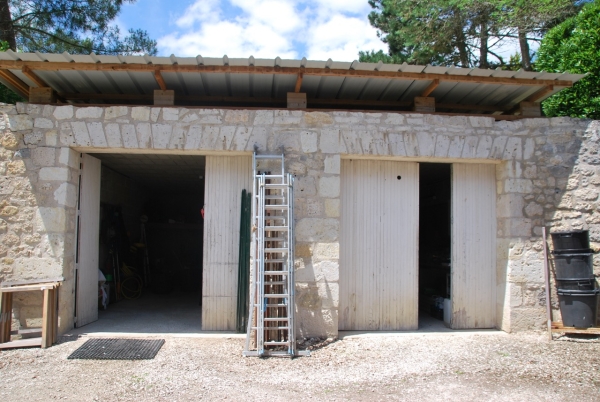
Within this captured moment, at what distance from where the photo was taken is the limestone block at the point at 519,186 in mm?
6180

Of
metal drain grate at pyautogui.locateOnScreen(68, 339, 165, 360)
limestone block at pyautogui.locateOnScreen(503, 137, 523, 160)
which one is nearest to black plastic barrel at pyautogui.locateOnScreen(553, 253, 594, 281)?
limestone block at pyautogui.locateOnScreen(503, 137, 523, 160)

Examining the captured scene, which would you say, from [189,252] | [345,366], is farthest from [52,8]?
[345,366]

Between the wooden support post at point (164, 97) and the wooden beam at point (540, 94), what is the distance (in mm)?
5120

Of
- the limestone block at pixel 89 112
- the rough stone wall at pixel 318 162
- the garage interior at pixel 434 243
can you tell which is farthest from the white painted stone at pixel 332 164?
the limestone block at pixel 89 112

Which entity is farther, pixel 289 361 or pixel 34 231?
pixel 34 231

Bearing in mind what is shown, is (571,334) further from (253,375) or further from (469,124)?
(253,375)

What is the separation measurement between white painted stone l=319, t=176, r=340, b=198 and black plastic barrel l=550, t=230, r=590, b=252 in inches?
120

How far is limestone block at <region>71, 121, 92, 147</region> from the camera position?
582 centimetres

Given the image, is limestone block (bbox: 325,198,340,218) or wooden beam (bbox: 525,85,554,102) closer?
limestone block (bbox: 325,198,340,218)

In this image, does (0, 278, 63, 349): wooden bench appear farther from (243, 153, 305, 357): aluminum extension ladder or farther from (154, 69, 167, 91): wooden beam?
(154, 69, 167, 91): wooden beam

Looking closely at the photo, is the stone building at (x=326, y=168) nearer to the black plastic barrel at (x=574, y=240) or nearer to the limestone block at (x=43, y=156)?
the limestone block at (x=43, y=156)

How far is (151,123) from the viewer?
231 inches

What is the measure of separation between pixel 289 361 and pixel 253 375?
53 centimetres

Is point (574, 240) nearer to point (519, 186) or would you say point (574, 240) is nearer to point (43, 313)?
point (519, 186)
